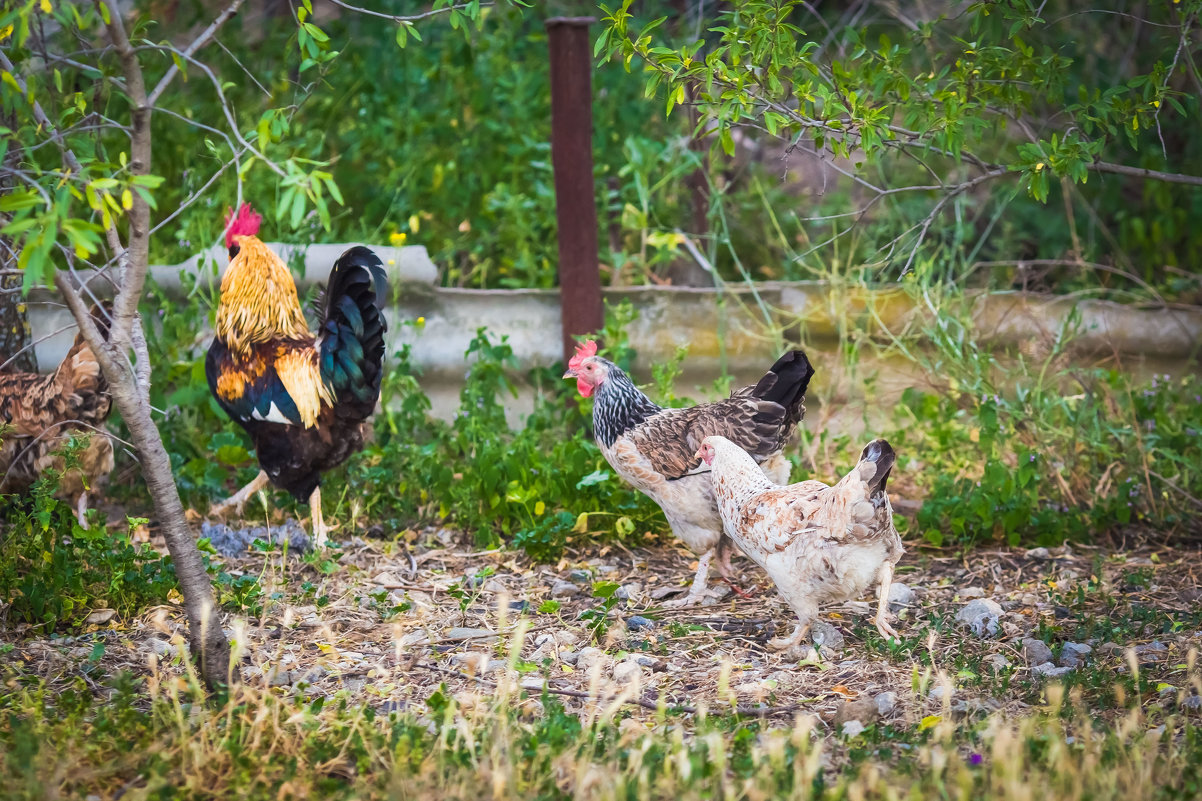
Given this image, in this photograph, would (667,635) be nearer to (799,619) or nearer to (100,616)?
(799,619)

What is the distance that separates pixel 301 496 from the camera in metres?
4.71

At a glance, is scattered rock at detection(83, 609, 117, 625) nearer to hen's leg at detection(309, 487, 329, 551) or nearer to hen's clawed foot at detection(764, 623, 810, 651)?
hen's leg at detection(309, 487, 329, 551)

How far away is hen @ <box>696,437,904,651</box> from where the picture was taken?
328 cm

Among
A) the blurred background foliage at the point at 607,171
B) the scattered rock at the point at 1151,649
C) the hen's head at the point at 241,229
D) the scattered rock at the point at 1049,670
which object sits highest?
the blurred background foliage at the point at 607,171

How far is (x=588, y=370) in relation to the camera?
181 inches

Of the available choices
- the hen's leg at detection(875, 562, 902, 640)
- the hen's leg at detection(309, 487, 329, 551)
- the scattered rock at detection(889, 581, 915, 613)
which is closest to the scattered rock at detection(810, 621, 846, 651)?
the hen's leg at detection(875, 562, 902, 640)

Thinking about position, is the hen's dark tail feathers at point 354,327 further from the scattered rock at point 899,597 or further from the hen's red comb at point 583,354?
the scattered rock at point 899,597

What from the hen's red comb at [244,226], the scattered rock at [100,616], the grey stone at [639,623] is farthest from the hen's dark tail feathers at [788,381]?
the scattered rock at [100,616]

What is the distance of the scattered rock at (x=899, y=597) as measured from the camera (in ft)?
13.1

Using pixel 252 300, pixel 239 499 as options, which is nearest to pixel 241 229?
pixel 252 300

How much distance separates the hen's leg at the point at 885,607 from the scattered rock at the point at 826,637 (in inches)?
5.7

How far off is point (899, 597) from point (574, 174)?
277cm

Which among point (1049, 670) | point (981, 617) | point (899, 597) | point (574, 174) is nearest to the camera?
point (1049, 670)

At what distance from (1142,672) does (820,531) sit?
109cm
